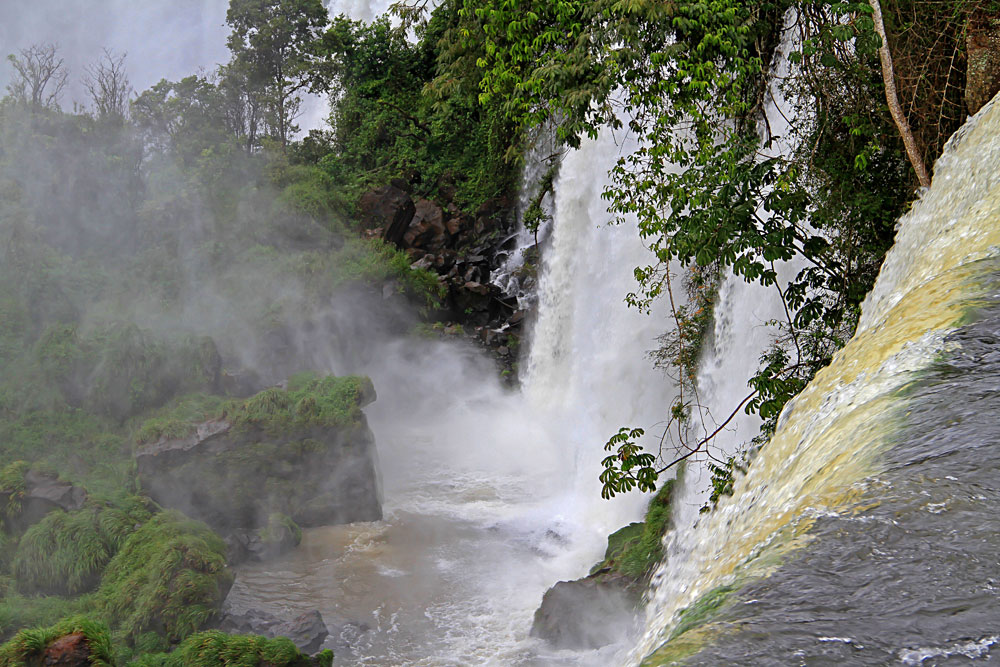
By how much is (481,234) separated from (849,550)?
637 inches

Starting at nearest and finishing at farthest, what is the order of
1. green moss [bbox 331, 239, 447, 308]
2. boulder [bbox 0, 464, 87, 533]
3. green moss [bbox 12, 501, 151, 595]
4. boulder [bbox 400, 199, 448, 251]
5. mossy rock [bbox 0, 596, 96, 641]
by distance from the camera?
mossy rock [bbox 0, 596, 96, 641] < green moss [bbox 12, 501, 151, 595] < boulder [bbox 0, 464, 87, 533] < green moss [bbox 331, 239, 447, 308] < boulder [bbox 400, 199, 448, 251]

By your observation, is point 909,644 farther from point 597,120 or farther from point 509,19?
point 509,19

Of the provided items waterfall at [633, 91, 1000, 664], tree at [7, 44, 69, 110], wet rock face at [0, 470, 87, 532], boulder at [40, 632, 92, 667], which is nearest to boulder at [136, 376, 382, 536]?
wet rock face at [0, 470, 87, 532]

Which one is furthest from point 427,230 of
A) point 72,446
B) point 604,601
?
point 604,601

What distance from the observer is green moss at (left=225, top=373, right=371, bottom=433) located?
1109cm

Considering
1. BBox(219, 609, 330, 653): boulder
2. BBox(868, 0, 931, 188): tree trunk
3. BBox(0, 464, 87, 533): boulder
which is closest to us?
BBox(868, 0, 931, 188): tree trunk

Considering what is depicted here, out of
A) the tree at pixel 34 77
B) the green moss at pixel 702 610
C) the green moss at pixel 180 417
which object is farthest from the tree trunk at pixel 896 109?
the tree at pixel 34 77

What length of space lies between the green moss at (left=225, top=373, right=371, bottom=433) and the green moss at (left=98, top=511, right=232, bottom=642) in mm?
2267

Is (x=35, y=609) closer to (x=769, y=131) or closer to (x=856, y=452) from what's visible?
(x=769, y=131)

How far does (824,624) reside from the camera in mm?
1565

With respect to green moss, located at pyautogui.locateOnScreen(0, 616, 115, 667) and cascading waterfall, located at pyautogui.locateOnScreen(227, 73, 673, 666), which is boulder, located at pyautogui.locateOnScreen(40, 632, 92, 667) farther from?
cascading waterfall, located at pyautogui.locateOnScreen(227, 73, 673, 666)

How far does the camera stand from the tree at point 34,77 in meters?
16.3

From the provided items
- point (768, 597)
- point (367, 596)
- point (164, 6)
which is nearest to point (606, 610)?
point (367, 596)

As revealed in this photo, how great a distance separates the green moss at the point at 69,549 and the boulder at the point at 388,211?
30.3 ft
